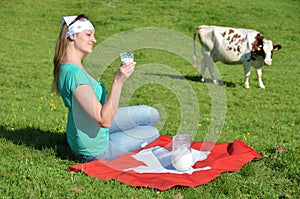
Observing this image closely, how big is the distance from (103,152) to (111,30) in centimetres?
1667

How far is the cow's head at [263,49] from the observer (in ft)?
40.3

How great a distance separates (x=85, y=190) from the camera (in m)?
4.38

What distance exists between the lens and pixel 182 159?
16.4 ft

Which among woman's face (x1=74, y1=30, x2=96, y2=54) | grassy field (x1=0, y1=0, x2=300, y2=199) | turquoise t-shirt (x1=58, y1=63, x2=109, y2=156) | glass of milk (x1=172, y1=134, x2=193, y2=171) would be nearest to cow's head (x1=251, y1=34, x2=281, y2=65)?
grassy field (x1=0, y1=0, x2=300, y2=199)

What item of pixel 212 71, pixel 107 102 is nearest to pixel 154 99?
pixel 212 71

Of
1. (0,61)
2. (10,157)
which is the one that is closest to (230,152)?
(10,157)

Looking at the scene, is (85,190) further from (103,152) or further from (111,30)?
(111,30)

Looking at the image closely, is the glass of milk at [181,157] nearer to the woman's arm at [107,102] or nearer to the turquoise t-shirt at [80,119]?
the turquoise t-shirt at [80,119]

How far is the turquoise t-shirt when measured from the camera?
4633mm

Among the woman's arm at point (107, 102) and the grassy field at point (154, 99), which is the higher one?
the woman's arm at point (107, 102)

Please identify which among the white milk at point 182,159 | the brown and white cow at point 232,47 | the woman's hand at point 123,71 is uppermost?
the woman's hand at point 123,71

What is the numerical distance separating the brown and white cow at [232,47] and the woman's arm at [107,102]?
27.9 feet

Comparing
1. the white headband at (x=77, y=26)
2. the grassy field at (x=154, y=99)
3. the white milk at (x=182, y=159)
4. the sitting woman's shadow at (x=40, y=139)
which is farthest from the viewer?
the sitting woman's shadow at (x=40, y=139)

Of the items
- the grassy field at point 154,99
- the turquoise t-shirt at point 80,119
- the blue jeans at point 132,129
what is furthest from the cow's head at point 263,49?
the turquoise t-shirt at point 80,119
